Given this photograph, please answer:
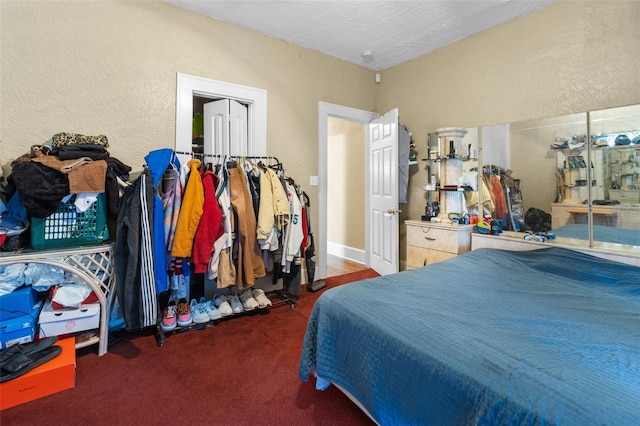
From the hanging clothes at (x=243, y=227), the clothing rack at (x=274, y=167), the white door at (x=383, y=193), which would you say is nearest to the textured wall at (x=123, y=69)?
the clothing rack at (x=274, y=167)

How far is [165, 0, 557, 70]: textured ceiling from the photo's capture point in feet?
8.23

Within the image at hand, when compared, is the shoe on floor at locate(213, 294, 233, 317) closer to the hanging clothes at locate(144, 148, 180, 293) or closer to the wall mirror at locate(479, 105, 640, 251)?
the hanging clothes at locate(144, 148, 180, 293)

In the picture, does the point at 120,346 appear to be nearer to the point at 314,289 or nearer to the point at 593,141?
the point at 314,289

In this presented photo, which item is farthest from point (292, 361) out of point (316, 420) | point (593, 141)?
point (593, 141)

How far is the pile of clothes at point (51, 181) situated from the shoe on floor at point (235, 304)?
1201 millimetres

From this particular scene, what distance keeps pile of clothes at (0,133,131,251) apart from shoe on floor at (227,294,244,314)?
120 cm

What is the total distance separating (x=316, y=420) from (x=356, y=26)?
124 inches

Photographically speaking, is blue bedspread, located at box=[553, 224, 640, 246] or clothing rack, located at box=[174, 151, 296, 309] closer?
blue bedspread, located at box=[553, 224, 640, 246]

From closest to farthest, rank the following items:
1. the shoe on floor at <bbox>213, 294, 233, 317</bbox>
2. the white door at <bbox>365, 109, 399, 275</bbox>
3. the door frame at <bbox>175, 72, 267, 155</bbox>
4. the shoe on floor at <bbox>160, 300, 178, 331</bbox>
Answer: the shoe on floor at <bbox>160, 300, 178, 331</bbox>
the shoe on floor at <bbox>213, 294, 233, 317</bbox>
the door frame at <bbox>175, 72, 267, 155</bbox>
the white door at <bbox>365, 109, 399, 275</bbox>

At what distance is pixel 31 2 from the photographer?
2035 millimetres

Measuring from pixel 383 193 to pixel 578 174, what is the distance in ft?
5.84

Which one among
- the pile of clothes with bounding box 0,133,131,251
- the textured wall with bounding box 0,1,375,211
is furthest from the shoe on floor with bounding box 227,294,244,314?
the textured wall with bounding box 0,1,375,211

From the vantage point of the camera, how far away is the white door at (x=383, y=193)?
3.31 metres

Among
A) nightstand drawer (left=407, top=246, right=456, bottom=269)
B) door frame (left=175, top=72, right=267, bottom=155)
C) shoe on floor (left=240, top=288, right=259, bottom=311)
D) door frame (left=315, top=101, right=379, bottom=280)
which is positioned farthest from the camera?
door frame (left=315, top=101, right=379, bottom=280)
